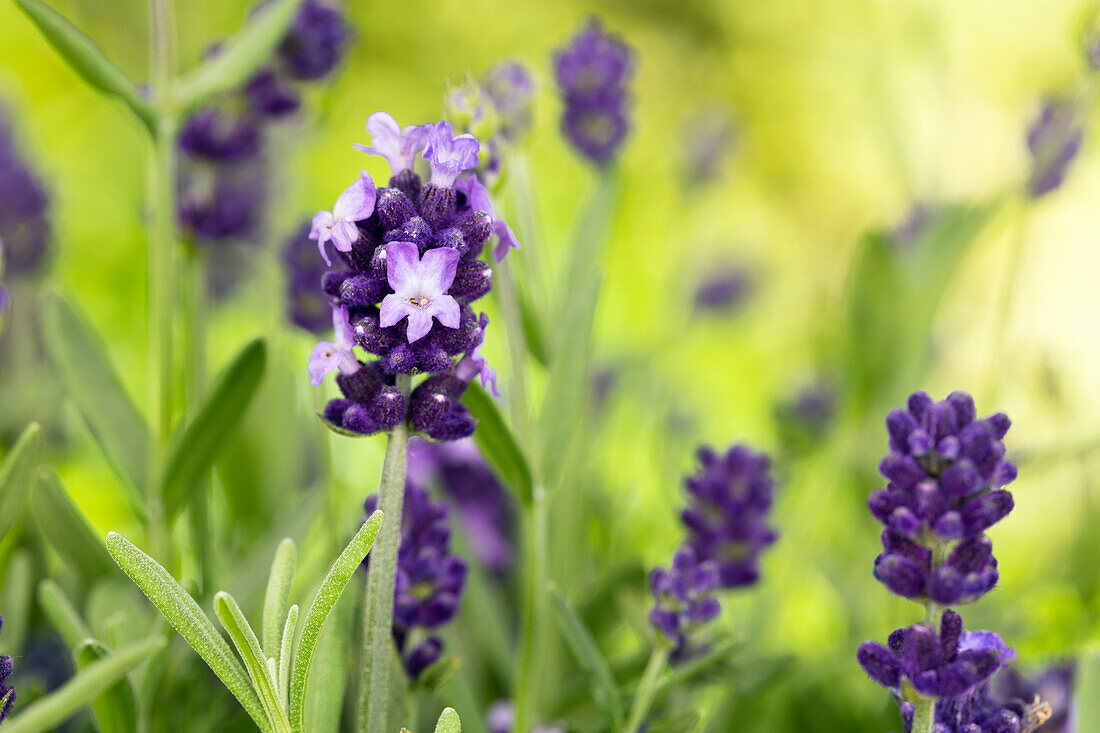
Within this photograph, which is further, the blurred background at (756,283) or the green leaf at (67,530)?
the blurred background at (756,283)

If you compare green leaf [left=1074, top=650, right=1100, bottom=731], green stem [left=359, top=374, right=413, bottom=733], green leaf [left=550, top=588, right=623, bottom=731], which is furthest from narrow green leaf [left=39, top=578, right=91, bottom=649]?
green leaf [left=1074, top=650, right=1100, bottom=731]

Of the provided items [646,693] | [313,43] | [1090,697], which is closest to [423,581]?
[646,693]

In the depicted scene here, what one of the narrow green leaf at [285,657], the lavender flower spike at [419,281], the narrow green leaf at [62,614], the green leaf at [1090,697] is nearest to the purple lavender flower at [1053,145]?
the green leaf at [1090,697]

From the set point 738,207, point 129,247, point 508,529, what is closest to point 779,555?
point 508,529

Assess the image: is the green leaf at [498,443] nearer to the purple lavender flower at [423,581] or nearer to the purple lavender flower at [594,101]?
the purple lavender flower at [423,581]

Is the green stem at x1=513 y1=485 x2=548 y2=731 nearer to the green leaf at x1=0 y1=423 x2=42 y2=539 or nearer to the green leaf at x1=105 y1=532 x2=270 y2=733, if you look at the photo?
the green leaf at x1=105 y1=532 x2=270 y2=733

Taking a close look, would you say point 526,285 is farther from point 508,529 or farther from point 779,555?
point 779,555
